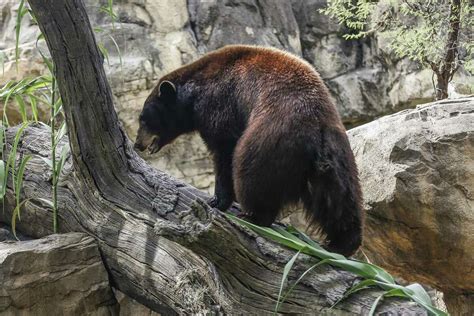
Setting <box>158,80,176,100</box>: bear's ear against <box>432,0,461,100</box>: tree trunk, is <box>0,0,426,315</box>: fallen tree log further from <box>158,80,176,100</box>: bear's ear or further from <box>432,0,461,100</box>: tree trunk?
<box>432,0,461,100</box>: tree trunk

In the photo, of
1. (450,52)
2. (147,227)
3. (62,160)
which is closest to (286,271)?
(147,227)

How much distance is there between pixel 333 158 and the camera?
119 inches

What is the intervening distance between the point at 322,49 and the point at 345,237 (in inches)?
246

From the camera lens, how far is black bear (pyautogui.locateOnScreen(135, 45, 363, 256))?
3.05m

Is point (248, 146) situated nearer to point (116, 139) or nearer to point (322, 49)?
point (116, 139)

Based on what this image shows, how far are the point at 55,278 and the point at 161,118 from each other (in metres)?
1.26

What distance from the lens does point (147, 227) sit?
3350mm

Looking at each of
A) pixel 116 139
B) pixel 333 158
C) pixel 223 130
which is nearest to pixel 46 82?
pixel 116 139

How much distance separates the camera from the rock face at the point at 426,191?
4117 millimetres

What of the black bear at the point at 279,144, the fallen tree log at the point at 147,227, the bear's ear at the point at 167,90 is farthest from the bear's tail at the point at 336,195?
the bear's ear at the point at 167,90

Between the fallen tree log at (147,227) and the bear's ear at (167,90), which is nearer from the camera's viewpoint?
the fallen tree log at (147,227)

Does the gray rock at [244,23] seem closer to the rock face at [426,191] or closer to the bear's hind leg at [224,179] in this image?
the rock face at [426,191]

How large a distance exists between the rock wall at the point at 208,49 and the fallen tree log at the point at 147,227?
12.5 ft

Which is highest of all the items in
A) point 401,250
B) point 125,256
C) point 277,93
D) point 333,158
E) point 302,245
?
point 277,93
